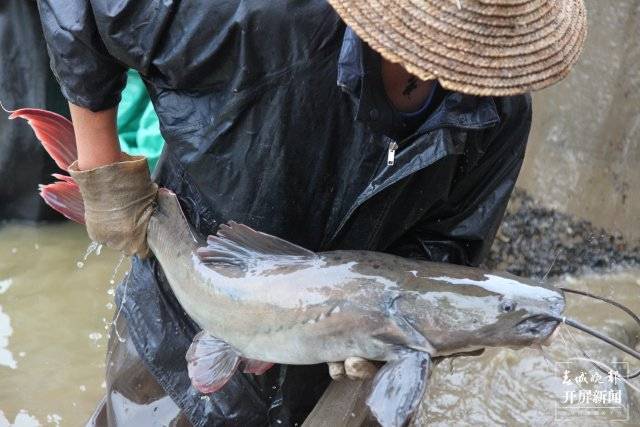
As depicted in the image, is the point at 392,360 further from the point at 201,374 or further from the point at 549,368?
the point at 549,368

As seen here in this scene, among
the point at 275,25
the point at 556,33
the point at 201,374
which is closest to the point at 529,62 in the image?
the point at 556,33

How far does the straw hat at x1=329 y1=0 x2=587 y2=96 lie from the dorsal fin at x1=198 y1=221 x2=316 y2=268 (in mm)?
650

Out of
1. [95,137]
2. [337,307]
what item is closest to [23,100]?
[95,137]

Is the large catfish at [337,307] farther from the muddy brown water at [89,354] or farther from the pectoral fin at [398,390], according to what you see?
the muddy brown water at [89,354]

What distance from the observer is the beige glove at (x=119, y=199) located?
2195 millimetres

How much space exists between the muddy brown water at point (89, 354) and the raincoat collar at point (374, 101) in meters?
1.47

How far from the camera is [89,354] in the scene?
3.90 metres

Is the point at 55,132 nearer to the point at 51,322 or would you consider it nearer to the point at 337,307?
the point at 337,307

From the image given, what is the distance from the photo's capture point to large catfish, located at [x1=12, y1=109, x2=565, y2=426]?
1.82 metres

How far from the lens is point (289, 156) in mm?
2057

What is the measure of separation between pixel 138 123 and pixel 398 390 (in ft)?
9.11

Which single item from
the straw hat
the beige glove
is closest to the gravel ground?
the beige glove

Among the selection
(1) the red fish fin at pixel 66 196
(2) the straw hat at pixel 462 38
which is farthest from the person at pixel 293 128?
(1) the red fish fin at pixel 66 196

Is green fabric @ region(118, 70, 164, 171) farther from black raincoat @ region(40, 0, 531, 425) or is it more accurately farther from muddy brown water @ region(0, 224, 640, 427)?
black raincoat @ region(40, 0, 531, 425)
